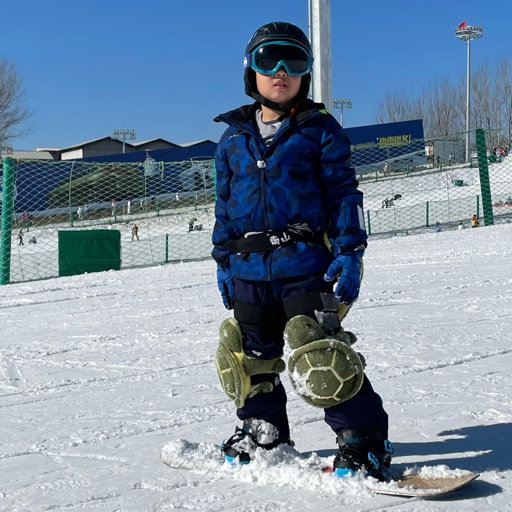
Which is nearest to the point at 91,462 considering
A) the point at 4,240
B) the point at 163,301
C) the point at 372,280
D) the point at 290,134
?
the point at 290,134

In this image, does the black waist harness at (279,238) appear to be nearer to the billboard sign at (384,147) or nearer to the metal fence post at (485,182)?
the metal fence post at (485,182)

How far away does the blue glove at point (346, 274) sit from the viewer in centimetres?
189

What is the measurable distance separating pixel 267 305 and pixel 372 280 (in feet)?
15.1

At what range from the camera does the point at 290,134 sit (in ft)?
6.57

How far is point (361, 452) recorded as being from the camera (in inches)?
76.7

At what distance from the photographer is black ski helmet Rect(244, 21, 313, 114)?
2.07m

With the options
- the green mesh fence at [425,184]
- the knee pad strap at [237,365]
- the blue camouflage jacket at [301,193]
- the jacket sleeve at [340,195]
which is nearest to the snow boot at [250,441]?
the knee pad strap at [237,365]

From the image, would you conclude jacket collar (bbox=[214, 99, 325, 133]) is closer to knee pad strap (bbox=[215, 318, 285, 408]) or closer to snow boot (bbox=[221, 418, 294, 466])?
knee pad strap (bbox=[215, 318, 285, 408])

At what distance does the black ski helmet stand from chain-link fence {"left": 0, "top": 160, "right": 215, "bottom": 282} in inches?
427

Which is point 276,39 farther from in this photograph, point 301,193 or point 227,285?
point 227,285

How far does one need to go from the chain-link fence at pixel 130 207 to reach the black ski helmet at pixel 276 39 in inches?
427

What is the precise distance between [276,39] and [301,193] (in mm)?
523

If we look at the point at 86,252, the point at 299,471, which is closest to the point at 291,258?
the point at 299,471

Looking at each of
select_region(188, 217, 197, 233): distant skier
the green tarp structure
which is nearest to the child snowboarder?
the green tarp structure
